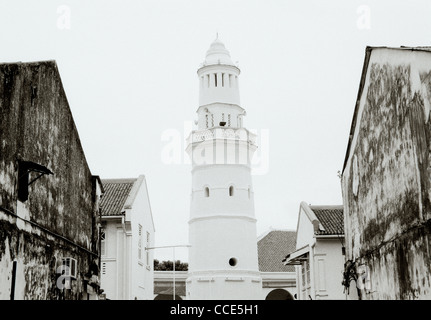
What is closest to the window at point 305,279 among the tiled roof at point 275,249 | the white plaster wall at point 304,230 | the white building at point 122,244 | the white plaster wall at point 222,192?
the white plaster wall at point 304,230

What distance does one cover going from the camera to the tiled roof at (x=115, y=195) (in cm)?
2952

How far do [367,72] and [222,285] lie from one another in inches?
1060

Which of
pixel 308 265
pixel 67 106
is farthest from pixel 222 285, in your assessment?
pixel 67 106

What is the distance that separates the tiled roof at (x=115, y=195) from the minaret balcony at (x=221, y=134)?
13083 mm

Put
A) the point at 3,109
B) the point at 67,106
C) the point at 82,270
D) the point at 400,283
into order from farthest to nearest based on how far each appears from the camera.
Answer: the point at 82,270 → the point at 67,106 → the point at 400,283 → the point at 3,109

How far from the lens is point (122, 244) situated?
94.8ft

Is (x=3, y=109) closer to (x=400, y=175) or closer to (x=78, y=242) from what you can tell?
(x=78, y=242)

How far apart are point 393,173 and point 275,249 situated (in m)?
39.6

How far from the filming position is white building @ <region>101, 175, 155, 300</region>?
28.9 m

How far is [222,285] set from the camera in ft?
144

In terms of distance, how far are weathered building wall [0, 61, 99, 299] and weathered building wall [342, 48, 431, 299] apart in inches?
357

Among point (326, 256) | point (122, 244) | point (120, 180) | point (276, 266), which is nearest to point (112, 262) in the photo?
point (122, 244)
